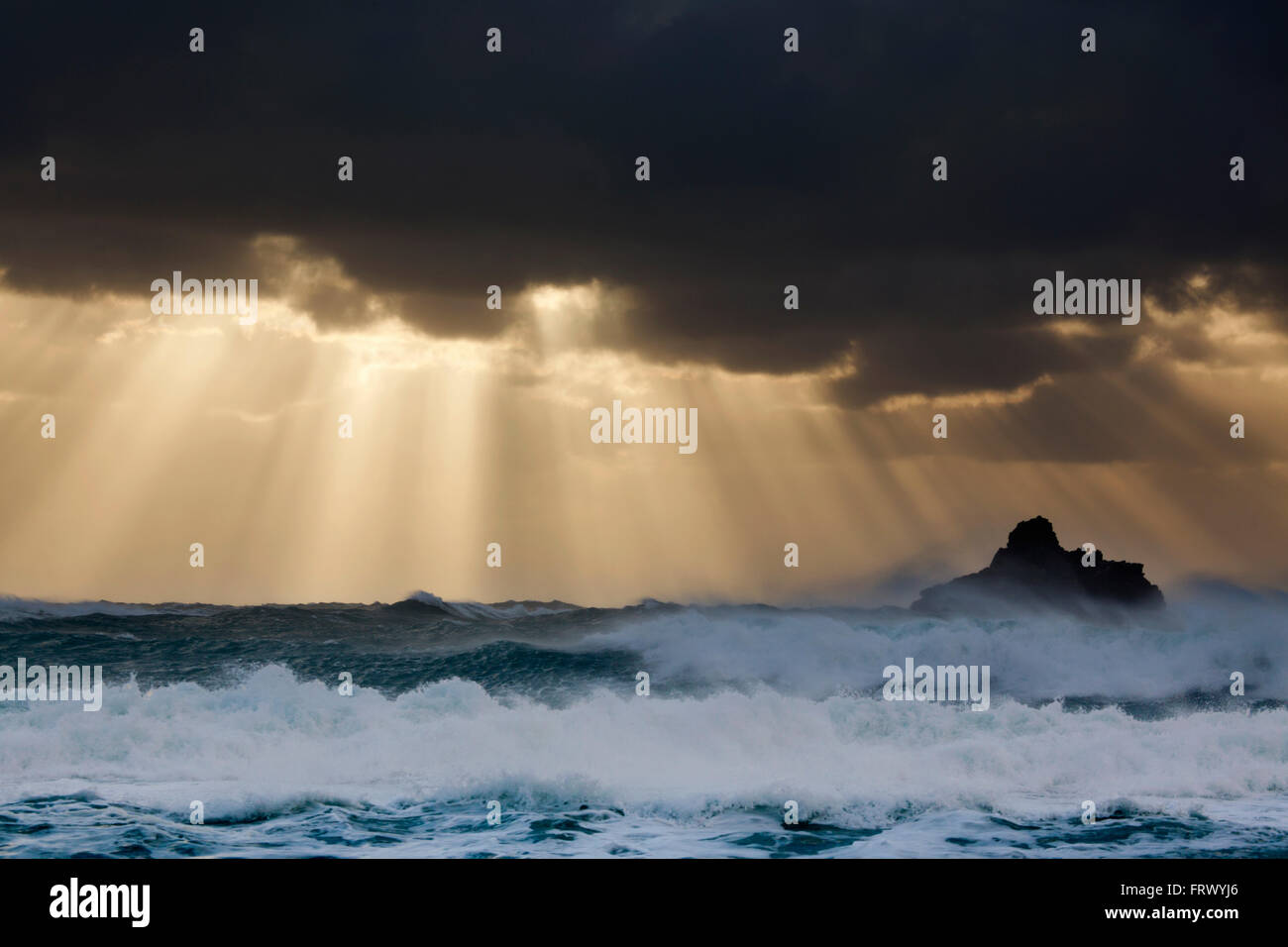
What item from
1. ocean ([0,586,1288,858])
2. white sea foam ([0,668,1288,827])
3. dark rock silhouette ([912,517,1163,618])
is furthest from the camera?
dark rock silhouette ([912,517,1163,618])

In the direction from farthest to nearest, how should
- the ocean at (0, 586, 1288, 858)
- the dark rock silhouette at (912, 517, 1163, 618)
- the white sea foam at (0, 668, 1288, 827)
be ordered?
the dark rock silhouette at (912, 517, 1163, 618)
the white sea foam at (0, 668, 1288, 827)
the ocean at (0, 586, 1288, 858)

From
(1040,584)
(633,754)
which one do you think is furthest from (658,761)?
(1040,584)

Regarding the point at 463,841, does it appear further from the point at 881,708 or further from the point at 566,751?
the point at 881,708

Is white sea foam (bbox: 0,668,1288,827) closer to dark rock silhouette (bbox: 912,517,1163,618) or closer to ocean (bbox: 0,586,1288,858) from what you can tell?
ocean (bbox: 0,586,1288,858)

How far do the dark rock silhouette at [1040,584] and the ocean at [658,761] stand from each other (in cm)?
2350

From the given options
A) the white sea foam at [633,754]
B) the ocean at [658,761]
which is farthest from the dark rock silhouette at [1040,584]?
the white sea foam at [633,754]

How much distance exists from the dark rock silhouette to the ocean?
77.1 ft

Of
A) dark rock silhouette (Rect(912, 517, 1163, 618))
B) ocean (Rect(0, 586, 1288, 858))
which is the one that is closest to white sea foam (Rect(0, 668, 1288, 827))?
ocean (Rect(0, 586, 1288, 858))

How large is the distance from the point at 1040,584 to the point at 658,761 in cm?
4241

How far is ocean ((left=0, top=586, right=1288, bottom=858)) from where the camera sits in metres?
14.0

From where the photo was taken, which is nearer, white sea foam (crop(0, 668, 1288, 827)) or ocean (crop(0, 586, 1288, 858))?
ocean (crop(0, 586, 1288, 858))
